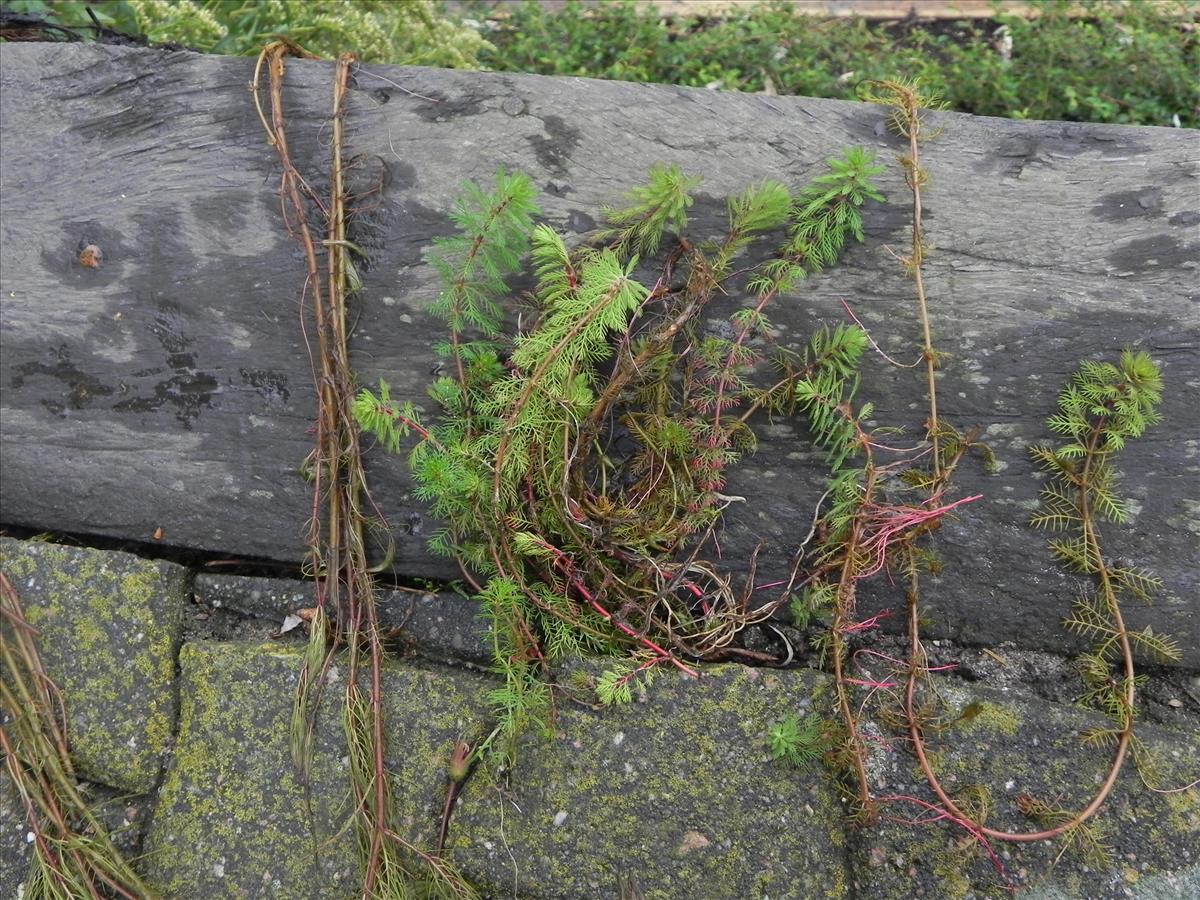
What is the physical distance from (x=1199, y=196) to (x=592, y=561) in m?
1.70

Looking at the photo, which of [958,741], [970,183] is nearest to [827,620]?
[958,741]

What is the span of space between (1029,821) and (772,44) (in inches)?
107

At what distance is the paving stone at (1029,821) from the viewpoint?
190 centimetres

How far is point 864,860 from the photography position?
1.94 m

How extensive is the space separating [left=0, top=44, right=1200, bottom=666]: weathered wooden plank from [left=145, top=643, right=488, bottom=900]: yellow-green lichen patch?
34cm

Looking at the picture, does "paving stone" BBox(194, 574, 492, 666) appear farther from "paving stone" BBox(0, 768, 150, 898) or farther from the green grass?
the green grass

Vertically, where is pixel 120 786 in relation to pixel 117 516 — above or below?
below

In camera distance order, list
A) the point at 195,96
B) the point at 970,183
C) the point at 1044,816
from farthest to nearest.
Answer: the point at 195,96 < the point at 970,183 < the point at 1044,816

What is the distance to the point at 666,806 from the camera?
1942 mm

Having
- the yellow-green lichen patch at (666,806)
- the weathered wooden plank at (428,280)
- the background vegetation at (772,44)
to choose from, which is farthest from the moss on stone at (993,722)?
the background vegetation at (772,44)

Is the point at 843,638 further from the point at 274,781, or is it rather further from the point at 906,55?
the point at 906,55

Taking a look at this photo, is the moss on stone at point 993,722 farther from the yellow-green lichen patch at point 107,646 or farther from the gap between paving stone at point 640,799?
the yellow-green lichen patch at point 107,646

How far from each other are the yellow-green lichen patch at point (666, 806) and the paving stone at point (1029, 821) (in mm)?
132

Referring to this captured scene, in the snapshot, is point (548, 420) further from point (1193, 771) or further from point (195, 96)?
point (1193, 771)
